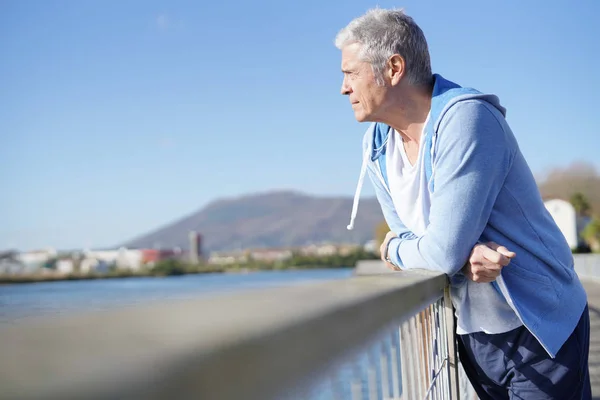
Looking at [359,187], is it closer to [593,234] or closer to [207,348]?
[207,348]

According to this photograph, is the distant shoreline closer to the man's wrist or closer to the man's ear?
the man's wrist

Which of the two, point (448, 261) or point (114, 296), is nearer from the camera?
point (114, 296)

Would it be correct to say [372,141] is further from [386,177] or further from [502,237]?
[502,237]

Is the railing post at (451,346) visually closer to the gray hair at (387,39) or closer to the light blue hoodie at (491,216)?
the light blue hoodie at (491,216)

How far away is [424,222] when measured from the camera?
67.0 inches

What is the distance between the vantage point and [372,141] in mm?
1856

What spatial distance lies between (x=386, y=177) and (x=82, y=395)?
1.61 metres

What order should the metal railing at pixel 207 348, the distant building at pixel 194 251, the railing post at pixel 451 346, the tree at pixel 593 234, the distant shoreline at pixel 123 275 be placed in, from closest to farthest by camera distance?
the metal railing at pixel 207 348, the railing post at pixel 451 346, the tree at pixel 593 234, the distant shoreline at pixel 123 275, the distant building at pixel 194 251

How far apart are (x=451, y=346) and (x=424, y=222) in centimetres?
30

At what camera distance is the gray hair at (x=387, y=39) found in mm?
1618

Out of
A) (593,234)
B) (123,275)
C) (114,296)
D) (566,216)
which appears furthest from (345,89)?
(123,275)

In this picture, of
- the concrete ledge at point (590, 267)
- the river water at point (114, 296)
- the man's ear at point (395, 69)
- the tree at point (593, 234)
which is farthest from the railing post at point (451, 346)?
the tree at point (593, 234)

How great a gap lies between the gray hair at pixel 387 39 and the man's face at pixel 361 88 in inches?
0.6

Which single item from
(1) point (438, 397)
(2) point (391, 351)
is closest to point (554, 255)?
(1) point (438, 397)
